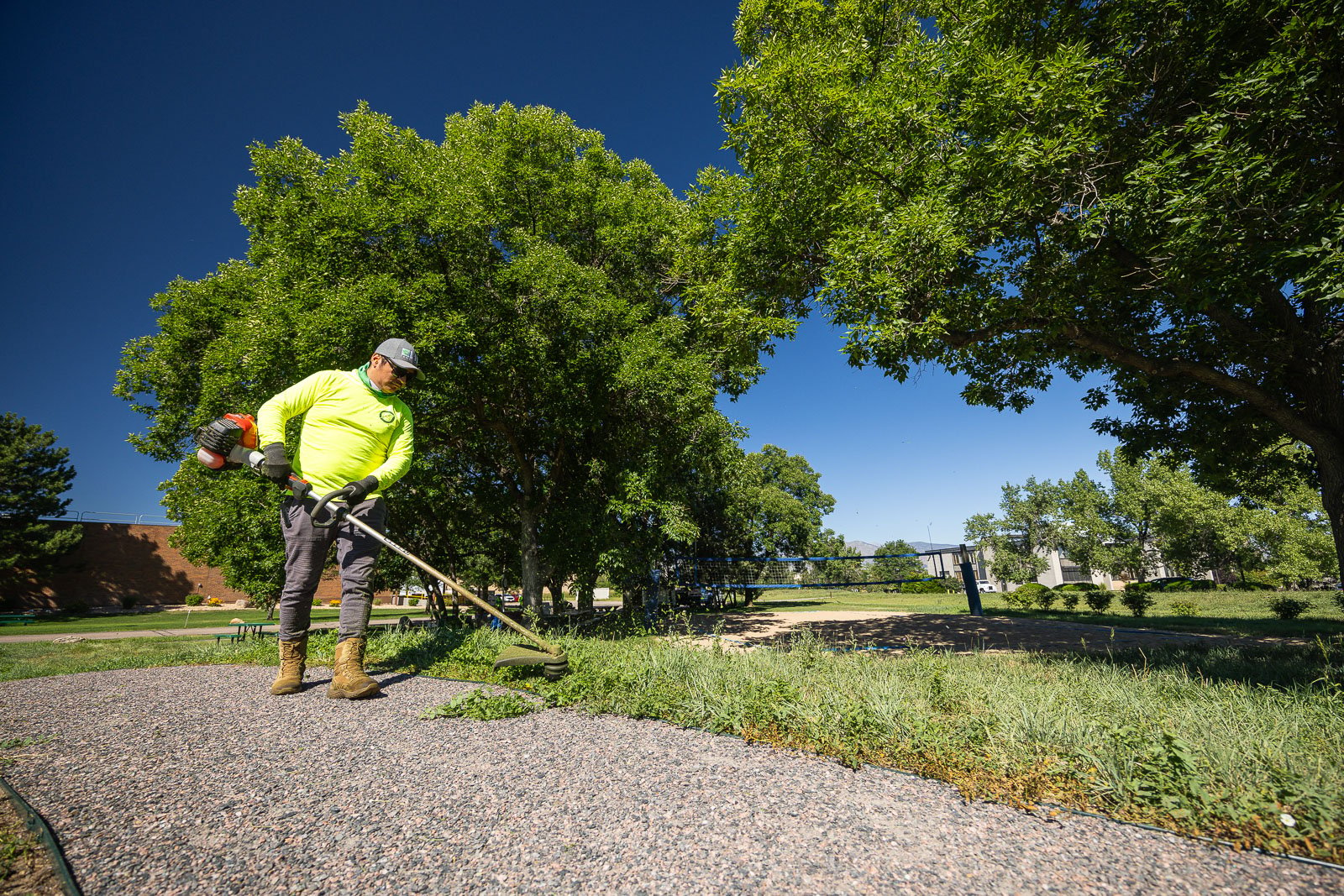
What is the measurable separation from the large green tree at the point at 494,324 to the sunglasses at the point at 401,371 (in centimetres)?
357

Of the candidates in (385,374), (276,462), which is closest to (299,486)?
(276,462)

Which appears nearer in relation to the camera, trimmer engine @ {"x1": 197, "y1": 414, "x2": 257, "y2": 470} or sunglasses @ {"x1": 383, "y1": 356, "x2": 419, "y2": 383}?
trimmer engine @ {"x1": 197, "y1": 414, "x2": 257, "y2": 470}

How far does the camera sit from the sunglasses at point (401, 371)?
4114 millimetres

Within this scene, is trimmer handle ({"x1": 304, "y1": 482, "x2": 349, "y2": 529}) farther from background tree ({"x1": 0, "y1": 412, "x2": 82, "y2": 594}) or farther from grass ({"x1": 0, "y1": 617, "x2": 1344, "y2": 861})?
background tree ({"x1": 0, "y1": 412, "x2": 82, "y2": 594})

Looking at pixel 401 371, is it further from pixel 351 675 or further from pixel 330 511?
pixel 351 675

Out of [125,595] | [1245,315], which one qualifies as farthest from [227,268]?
[125,595]

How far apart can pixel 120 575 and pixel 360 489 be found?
43910 mm

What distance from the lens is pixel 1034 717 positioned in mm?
2758

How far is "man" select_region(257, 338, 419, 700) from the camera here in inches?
153

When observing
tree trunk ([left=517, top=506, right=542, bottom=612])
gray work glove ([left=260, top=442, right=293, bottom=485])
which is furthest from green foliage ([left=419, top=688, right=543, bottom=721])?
tree trunk ([left=517, top=506, right=542, bottom=612])

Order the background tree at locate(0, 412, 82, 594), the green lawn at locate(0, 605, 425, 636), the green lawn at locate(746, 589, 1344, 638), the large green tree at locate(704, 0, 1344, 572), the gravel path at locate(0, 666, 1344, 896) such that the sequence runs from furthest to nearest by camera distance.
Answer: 1. the background tree at locate(0, 412, 82, 594)
2. the green lawn at locate(0, 605, 425, 636)
3. the green lawn at locate(746, 589, 1344, 638)
4. the large green tree at locate(704, 0, 1344, 572)
5. the gravel path at locate(0, 666, 1344, 896)

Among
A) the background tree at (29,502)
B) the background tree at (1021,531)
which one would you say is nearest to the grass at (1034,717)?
the background tree at (29,502)

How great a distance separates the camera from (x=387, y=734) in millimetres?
2951

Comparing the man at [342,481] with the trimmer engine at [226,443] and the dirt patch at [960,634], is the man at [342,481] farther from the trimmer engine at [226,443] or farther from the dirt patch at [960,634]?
the dirt patch at [960,634]
